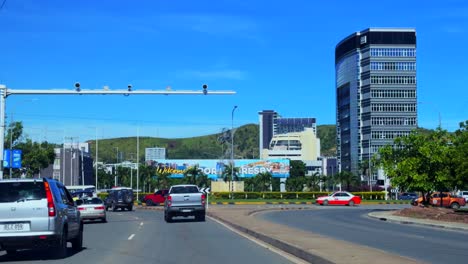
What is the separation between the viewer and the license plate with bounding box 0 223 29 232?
1489cm

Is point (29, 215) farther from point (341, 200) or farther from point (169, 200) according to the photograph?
point (341, 200)

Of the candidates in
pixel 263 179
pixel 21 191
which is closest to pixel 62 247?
pixel 21 191

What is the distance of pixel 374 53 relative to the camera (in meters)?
143

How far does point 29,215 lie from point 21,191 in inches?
26.5

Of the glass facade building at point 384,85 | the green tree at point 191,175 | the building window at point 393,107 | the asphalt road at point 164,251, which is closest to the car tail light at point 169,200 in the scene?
the asphalt road at point 164,251

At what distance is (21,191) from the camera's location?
1527 cm

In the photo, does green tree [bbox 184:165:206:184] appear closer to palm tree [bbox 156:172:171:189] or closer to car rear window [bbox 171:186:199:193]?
palm tree [bbox 156:172:171:189]

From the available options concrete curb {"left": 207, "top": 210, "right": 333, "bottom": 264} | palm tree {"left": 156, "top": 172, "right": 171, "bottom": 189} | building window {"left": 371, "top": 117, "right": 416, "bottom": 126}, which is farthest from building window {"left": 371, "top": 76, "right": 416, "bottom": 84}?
concrete curb {"left": 207, "top": 210, "right": 333, "bottom": 264}

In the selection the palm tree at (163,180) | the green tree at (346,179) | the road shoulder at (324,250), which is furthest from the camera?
the palm tree at (163,180)

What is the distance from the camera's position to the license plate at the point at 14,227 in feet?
48.9

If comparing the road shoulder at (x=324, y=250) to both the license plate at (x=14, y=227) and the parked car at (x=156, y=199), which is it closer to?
the license plate at (x=14, y=227)

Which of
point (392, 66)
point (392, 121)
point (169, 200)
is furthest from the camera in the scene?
point (392, 121)

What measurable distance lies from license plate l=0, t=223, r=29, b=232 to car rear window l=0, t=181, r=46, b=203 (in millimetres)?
596

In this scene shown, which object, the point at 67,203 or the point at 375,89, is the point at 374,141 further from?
the point at 67,203
